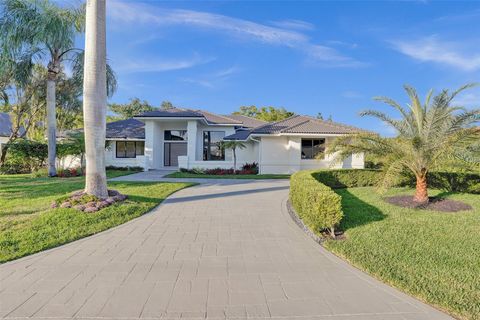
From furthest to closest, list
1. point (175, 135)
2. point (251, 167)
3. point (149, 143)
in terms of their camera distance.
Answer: point (175, 135)
point (149, 143)
point (251, 167)

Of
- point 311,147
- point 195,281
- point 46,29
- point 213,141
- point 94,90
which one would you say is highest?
point 46,29

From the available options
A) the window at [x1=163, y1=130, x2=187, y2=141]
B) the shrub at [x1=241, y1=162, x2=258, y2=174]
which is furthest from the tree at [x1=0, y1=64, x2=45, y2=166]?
the shrub at [x1=241, y1=162, x2=258, y2=174]

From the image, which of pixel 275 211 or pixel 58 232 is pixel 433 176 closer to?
pixel 275 211

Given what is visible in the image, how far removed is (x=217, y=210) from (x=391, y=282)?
517 centimetres

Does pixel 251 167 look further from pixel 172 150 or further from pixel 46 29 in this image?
pixel 46 29

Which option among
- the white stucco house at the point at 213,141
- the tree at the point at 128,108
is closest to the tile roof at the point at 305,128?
the white stucco house at the point at 213,141

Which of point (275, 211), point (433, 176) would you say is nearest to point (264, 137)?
point (433, 176)

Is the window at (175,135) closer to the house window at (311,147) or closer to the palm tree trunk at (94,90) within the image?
the house window at (311,147)

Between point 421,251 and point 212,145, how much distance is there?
66.2 feet

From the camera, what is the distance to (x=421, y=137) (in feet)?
27.2

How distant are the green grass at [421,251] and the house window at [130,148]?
66.7 ft

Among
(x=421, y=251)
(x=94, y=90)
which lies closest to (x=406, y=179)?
(x=421, y=251)

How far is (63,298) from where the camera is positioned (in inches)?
125

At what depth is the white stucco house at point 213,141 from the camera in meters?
19.5
